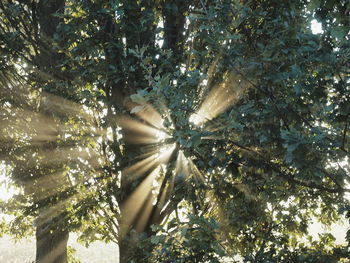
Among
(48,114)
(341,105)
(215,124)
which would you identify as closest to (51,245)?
(48,114)

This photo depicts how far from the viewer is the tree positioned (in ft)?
12.7

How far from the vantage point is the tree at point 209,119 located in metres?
3.88

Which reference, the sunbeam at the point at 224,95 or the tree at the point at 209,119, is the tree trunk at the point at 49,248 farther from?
the sunbeam at the point at 224,95

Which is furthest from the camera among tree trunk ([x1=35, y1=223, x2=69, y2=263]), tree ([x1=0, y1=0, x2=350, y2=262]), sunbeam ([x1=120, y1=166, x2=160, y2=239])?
tree trunk ([x1=35, y1=223, x2=69, y2=263])

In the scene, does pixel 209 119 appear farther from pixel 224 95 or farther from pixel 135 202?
pixel 135 202

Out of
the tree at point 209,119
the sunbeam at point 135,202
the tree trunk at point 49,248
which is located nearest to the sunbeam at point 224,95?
the tree at point 209,119

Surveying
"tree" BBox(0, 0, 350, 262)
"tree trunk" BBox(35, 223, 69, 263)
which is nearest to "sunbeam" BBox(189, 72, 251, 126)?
"tree" BBox(0, 0, 350, 262)

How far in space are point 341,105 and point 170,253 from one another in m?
2.44

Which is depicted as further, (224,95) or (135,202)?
(135,202)

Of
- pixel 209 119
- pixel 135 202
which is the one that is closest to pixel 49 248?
pixel 135 202

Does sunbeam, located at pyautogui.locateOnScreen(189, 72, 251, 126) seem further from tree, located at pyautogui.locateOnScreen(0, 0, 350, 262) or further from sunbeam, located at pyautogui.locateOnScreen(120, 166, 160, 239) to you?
sunbeam, located at pyautogui.locateOnScreen(120, 166, 160, 239)

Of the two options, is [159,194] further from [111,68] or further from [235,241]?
[111,68]

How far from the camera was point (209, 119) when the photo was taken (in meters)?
4.09

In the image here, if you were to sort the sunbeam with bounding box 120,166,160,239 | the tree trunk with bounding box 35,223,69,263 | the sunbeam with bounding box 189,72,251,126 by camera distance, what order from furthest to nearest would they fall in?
the tree trunk with bounding box 35,223,69,263 → the sunbeam with bounding box 120,166,160,239 → the sunbeam with bounding box 189,72,251,126
